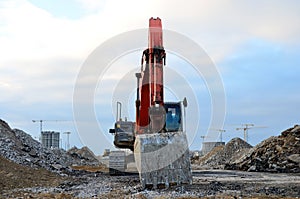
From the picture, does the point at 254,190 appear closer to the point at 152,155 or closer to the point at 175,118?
the point at 152,155

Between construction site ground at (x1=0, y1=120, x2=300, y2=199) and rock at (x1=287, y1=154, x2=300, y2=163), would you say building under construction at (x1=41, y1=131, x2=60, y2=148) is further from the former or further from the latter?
rock at (x1=287, y1=154, x2=300, y2=163)

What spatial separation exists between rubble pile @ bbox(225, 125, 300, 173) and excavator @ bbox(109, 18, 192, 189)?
28.1 feet

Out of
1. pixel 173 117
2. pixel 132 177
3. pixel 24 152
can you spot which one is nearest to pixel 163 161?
pixel 173 117

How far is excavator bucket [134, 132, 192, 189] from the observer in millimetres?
12719

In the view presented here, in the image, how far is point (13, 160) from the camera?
21047 mm

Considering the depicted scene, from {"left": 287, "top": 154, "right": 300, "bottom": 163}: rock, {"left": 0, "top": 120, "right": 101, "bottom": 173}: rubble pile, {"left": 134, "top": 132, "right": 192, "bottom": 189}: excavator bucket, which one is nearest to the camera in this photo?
{"left": 134, "top": 132, "right": 192, "bottom": 189}: excavator bucket

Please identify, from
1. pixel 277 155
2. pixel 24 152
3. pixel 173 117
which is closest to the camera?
pixel 173 117

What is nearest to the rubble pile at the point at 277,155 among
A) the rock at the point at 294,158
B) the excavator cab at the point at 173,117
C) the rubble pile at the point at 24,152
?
the rock at the point at 294,158

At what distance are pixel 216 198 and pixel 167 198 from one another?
1073 mm

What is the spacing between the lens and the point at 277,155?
1032 inches

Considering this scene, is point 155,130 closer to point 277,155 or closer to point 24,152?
point 24,152

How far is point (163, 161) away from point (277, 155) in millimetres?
15008


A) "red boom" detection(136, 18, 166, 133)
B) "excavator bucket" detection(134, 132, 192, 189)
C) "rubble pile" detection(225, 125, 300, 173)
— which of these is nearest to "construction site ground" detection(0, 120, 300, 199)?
"rubble pile" detection(225, 125, 300, 173)

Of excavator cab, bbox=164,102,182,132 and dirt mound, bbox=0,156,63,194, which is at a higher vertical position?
excavator cab, bbox=164,102,182,132
